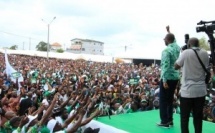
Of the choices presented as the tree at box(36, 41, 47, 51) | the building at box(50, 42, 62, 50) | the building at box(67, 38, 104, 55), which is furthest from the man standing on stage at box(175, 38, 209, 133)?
the building at box(67, 38, 104, 55)

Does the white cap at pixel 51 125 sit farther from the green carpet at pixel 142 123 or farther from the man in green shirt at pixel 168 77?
the man in green shirt at pixel 168 77

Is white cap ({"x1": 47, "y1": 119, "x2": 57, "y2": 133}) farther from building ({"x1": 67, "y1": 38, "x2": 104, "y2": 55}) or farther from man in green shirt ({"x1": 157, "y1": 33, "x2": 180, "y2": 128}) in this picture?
building ({"x1": 67, "y1": 38, "x2": 104, "y2": 55})

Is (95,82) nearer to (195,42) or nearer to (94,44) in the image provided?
(195,42)

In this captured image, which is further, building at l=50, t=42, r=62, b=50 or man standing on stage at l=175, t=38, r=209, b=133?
building at l=50, t=42, r=62, b=50

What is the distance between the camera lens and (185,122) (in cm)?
341

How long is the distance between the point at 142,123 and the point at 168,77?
992mm

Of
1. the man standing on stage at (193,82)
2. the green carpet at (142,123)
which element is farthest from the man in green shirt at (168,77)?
the man standing on stage at (193,82)

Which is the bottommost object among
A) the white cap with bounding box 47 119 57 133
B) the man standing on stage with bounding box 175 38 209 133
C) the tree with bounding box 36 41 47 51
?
the white cap with bounding box 47 119 57 133

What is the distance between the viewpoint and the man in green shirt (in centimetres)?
393

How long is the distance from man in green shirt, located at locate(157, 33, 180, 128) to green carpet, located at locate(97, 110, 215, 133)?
169mm

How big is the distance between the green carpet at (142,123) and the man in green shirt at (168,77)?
6.6 inches

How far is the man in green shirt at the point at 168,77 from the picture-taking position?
155 inches

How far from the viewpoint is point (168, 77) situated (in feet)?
13.0

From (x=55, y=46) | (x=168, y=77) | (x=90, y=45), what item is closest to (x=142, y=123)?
(x=168, y=77)
